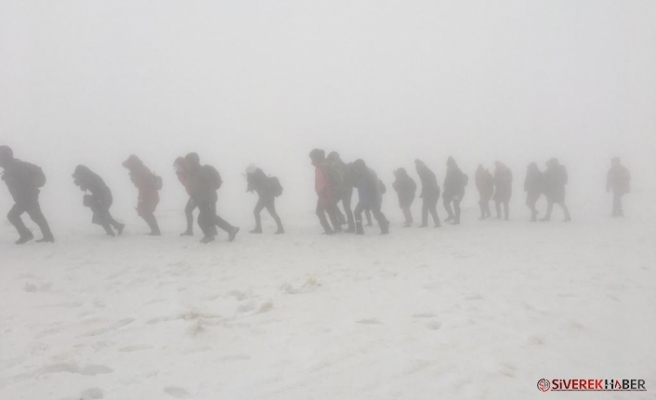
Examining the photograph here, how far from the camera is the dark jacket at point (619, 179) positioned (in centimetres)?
1476

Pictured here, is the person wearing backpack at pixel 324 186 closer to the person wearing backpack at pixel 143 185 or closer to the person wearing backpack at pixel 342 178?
the person wearing backpack at pixel 342 178

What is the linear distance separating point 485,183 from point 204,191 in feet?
33.9

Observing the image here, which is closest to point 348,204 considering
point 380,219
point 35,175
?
point 380,219

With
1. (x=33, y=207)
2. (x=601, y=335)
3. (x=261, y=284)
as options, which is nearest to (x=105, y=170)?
(x=33, y=207)

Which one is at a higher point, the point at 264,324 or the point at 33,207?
the point at 33,207

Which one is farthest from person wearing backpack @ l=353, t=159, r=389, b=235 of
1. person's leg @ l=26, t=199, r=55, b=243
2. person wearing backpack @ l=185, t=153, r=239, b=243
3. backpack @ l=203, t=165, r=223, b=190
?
person's leg @ l=26, t=199, r=55, b=243

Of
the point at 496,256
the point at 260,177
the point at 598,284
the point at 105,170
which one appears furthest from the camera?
the point at 105,170

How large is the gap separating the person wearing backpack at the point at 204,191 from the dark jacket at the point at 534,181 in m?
10.5

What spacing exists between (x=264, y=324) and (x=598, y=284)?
476cm

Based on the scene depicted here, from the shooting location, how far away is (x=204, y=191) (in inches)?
383

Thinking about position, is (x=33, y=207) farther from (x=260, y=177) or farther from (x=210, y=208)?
(x=260, y=177)

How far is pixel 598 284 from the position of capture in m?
6.21

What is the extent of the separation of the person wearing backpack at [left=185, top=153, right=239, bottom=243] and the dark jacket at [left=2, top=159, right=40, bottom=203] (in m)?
3.18

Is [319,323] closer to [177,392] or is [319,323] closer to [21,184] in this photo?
[177,392]
